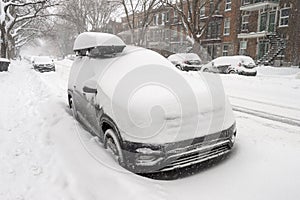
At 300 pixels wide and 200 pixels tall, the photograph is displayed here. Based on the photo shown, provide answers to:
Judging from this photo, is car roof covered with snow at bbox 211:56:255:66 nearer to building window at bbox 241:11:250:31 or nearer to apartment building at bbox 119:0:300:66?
apartment building at bbox 119:0:300:66

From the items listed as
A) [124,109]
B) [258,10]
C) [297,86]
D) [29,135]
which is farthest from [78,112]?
[258,10]

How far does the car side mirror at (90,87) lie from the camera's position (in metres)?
4.05

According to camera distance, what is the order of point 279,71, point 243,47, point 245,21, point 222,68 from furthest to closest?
point 243,47
point 245,21
point 279,71
point 222,68

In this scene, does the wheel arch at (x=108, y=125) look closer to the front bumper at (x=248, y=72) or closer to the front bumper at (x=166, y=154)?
the front bumper at (x=166, y=154)

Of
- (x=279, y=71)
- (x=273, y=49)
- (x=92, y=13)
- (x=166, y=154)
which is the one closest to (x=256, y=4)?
(x=273, y=49)

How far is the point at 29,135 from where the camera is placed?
4695mm

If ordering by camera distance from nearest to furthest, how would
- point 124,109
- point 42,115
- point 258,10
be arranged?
1. point 124,109
2. point 42,115
3. point 258,10

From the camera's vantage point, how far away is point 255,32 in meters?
27.8

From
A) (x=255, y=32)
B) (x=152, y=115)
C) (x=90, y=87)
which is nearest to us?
(x=152, y=115)

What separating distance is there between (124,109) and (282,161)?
91.2 inches

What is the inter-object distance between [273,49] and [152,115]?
25984 mm

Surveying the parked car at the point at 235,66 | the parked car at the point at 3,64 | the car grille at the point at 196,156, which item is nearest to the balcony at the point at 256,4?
the parked car at the point at 235,66

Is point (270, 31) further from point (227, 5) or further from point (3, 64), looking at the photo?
point (3, 64)

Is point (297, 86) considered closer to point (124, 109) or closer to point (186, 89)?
point (186, 89)
